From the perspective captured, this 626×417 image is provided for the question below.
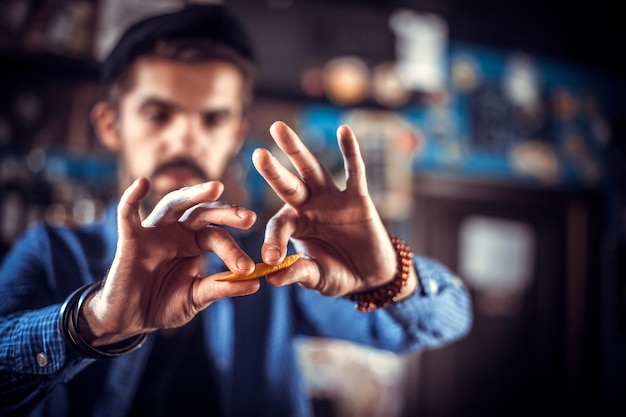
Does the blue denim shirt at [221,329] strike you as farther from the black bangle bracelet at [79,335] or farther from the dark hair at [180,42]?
the dark hair at [180,42]

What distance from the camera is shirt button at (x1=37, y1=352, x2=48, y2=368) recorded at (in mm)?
504

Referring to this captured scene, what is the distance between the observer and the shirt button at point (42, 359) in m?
0.50

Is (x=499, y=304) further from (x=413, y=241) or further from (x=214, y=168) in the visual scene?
(x=214, y=168)

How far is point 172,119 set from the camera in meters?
0.76

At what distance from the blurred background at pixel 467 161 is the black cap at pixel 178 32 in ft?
3.14

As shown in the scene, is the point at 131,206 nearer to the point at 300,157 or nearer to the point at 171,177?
the point at 300,157

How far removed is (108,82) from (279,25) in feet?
4.61

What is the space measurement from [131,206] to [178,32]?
0.46 meters

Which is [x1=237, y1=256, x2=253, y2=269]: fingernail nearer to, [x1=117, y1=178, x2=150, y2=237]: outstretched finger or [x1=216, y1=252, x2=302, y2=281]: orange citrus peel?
[x1=216, y1=252, x2=302, y2=281]: orange citrus peel

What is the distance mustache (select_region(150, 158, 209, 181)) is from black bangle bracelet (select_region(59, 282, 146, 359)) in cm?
30

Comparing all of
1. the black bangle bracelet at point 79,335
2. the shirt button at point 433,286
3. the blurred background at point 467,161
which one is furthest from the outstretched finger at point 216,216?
the blurred background at point 467,161

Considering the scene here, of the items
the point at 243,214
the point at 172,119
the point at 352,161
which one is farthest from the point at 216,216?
the point at 172,119

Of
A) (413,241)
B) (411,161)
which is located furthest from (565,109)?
(413,241)

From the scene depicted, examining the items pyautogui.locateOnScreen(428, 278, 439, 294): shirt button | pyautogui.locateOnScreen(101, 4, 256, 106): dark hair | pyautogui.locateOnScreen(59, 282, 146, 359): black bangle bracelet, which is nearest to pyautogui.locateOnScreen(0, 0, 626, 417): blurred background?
pyautogui.locateOnScreen(101, 4, 256, 106): dark hair
